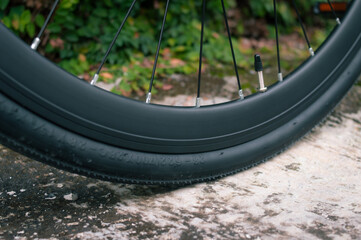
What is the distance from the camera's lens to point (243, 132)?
43.0 inches

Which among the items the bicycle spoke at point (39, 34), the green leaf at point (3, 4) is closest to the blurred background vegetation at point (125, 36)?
the green leaf at point (3, 4)

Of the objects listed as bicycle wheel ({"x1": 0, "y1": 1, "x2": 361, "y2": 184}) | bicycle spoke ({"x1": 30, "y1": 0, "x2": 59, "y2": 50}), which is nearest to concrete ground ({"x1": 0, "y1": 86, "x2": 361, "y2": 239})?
bicycle wheel ({"x1": 0, "y1": 1, "x2": 361, "y2": 184})

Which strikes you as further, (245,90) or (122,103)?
(245,90)

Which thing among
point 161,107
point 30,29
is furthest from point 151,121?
point 30,29

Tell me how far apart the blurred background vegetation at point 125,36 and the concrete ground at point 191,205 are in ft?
2.37

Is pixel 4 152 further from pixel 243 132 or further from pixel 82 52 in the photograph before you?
pixel 82 52

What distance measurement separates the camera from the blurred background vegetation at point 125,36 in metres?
1.85

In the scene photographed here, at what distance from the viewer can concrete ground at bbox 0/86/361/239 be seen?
3.03ft

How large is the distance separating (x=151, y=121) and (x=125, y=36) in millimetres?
1155

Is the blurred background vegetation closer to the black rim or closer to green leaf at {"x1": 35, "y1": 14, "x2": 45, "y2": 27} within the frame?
green leaf at {"x1": 35, "y1": 14, "x2": 45, "y2": 27}

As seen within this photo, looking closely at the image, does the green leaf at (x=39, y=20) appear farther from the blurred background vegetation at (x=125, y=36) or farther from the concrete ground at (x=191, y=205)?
the concrete ground at (x=191, y=205)

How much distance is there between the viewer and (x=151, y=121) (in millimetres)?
948

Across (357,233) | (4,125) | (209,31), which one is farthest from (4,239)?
(209,31)

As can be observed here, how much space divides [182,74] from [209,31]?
47 cm
